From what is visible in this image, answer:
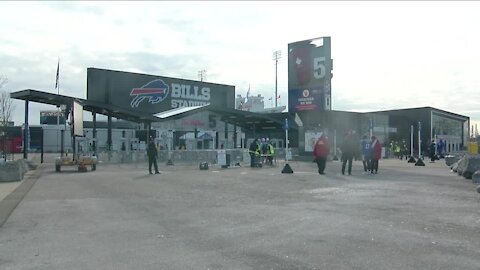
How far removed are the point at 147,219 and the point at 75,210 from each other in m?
2.22

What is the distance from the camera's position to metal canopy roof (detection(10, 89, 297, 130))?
33.2m

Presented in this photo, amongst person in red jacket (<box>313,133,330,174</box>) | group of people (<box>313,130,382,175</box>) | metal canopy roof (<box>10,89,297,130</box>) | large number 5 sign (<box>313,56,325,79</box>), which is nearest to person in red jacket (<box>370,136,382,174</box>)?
group of people (<box>313,130,382,175</box>)

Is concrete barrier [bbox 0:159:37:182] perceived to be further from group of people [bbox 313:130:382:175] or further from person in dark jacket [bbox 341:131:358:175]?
person in dark jacket [bbox 341:131:358:175]

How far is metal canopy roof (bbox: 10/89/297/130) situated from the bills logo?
476 inches

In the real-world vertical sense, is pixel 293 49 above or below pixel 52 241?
above

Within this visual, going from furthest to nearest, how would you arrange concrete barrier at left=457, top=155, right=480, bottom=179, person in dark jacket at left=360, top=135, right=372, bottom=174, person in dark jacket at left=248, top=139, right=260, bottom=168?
person in dark jacket at left=248, top=139, right=260, bottom=168
person in dark jacket at left=360, top=135, right=372, bottom=174
concrete barrier at left=457, top=155, right=480, bottom=179

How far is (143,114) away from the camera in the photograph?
1505 inches

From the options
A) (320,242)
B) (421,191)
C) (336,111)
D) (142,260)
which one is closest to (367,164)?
(421,191)

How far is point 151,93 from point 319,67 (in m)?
21.7

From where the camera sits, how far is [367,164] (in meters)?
21.7

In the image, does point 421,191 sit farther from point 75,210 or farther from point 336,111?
point 336,111

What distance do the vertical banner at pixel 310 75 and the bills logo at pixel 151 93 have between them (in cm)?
1822

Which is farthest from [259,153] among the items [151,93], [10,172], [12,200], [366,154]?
[151,93]

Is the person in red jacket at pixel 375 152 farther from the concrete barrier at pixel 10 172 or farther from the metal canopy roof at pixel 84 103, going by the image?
the metal canopy roof at pixel 84 103
